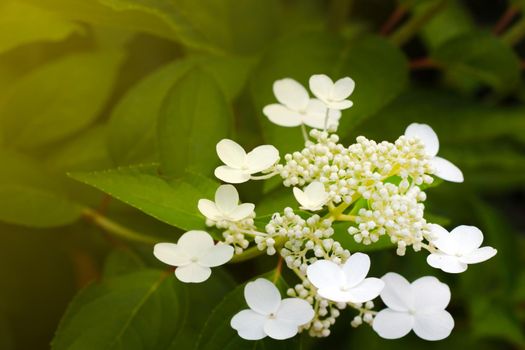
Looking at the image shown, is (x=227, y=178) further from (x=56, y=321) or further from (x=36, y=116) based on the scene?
(x=56, y=321)

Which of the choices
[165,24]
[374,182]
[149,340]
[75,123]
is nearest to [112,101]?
[75,123]

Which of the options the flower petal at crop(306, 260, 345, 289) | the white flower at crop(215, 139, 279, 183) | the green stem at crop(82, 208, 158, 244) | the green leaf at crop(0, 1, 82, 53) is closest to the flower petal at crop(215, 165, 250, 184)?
the white flower at crop(215, 139, 279, 183)

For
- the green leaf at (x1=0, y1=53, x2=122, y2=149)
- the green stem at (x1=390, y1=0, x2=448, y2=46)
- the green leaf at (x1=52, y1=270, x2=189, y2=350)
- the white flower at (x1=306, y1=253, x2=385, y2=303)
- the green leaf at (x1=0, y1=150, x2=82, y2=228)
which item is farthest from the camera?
the green stem at (x1=390, y1=0, x2=448, y2=46)

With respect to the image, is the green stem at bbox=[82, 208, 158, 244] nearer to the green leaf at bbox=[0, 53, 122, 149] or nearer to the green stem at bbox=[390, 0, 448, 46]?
the green leaf at bbox=[0, 53, 122, 149]

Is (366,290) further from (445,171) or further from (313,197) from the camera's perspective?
(445,171)

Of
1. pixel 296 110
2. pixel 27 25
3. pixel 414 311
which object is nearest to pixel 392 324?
pixel 414 311

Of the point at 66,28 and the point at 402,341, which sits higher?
the point at 66,28
